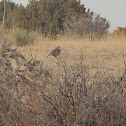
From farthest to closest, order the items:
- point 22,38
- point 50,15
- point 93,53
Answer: point 50,15
point 22,38
point 93,53

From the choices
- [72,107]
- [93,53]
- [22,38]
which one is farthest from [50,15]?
[72,107]

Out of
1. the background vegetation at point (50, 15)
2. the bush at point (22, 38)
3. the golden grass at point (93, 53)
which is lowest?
the golden grass at point (93, 53)

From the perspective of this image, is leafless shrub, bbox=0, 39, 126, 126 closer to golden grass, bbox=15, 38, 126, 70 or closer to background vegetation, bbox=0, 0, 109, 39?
golden grass, bbox=15, 38, 126, 70

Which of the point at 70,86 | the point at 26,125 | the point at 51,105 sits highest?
the point at 70,86

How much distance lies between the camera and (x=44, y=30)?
21.3m

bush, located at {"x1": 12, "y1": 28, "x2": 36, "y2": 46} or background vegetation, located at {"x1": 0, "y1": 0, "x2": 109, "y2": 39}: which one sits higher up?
background vegetation, located at {"x1": 0, "y1": 0, "x2": 109, "y2": 39}

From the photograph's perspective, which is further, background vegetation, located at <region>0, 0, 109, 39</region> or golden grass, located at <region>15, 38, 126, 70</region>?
background vegetation, located at <region>0, 0, 109, 39</region>

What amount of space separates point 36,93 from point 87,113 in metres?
0.43

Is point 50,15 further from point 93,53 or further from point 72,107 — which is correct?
point 72,107

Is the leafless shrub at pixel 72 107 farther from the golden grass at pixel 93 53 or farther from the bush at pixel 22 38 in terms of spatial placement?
the bush at pixel 22 38

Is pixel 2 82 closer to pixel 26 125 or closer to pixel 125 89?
pixel 26 125

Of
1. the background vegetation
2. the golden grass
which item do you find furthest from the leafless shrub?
the background vegetation

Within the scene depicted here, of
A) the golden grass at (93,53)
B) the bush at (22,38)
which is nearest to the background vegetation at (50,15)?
the bush at (22,38)

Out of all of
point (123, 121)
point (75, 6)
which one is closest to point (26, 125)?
point (123, 121)
